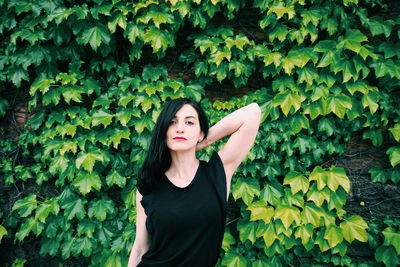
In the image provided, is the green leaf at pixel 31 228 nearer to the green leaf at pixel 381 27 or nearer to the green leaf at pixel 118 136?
the green leaf at pixel 118 136

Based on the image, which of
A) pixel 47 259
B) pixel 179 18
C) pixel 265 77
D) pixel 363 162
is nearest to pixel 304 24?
pixel 265 77

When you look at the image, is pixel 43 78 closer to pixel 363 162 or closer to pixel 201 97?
pixel 201 97

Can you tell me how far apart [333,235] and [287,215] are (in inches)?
19.2

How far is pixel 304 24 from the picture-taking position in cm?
220

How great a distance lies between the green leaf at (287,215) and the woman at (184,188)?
0.93 meters

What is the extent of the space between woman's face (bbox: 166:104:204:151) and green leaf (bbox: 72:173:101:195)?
4.08 feet

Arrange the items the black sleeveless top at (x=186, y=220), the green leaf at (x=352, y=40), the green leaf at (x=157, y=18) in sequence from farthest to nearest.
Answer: the green leaf at (x=157, y=18) → the green leaf at (x=352, y=40) → the black sleeveless top at (x=186, y=220)

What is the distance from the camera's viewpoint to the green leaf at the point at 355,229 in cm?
227

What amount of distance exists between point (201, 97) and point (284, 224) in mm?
1441

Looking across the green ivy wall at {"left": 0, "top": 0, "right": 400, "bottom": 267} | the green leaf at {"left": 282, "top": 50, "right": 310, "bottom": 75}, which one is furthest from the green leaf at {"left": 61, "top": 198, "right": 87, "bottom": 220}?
the green leaf at {"left": 282, "top": 50, "right": 310, "bottom": 75}

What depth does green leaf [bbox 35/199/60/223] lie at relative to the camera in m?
2.46

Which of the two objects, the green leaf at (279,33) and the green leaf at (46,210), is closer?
the green leaf at (279,33)

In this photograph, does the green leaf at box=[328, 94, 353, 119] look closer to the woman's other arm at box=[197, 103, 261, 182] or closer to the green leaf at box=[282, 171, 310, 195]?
the green leaf at box=[282, 171, 310, 195]

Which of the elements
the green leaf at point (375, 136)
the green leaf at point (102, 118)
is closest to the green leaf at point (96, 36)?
the green leaf at point (102, 118)
